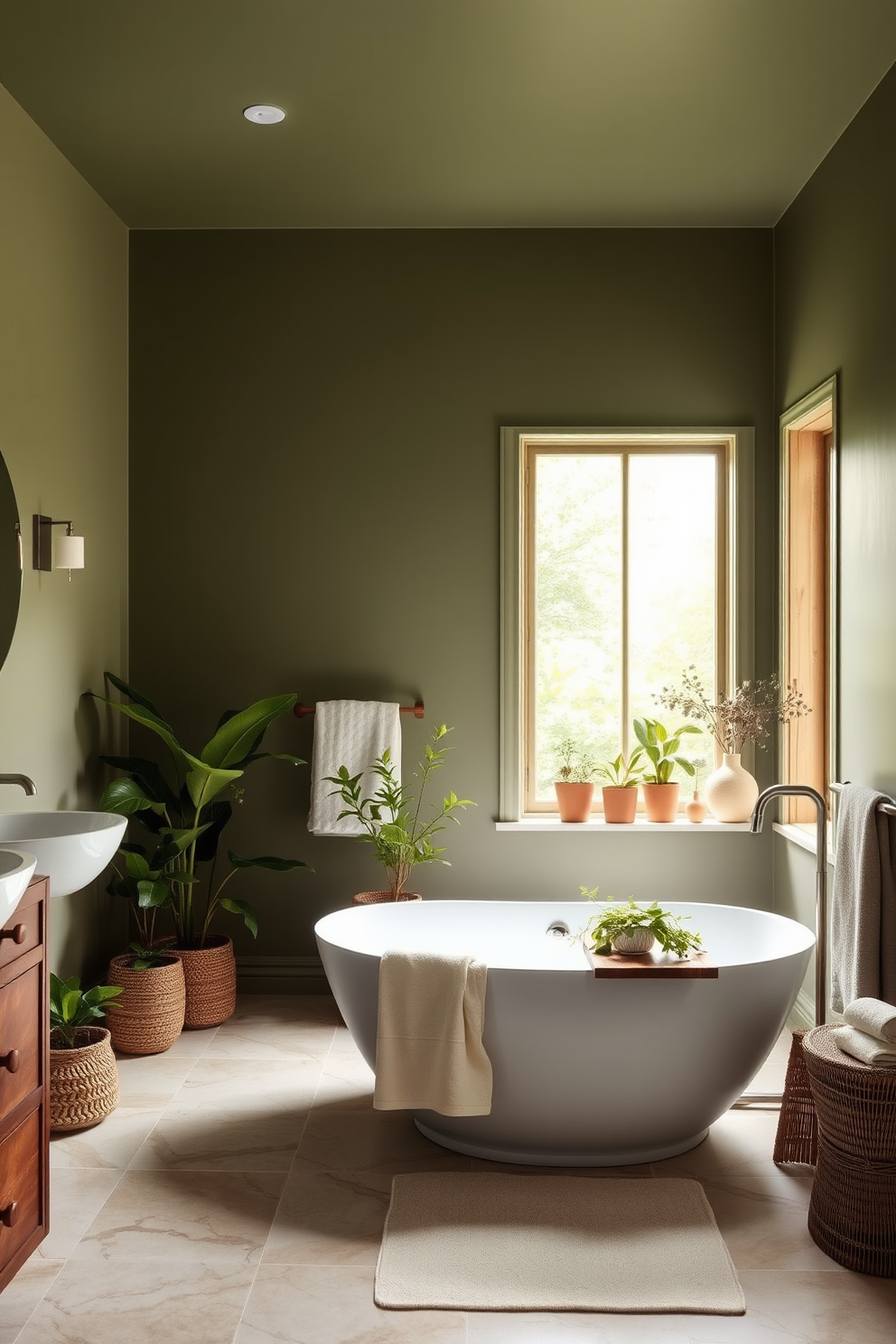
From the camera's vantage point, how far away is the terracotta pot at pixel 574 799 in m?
4.16

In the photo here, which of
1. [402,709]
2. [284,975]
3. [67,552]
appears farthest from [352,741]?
[67,552]

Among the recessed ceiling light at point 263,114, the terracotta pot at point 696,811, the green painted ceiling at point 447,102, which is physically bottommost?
the terracotta pot at point 696,811

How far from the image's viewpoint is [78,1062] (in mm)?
3070

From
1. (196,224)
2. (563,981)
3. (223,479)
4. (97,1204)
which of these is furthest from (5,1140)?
(196,224)

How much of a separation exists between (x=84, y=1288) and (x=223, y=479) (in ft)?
8.95

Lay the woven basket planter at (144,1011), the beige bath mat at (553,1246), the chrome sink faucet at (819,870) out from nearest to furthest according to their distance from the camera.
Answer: the beige bath mat at (553,1246) < the chrome sink faucet at (819,870) < the woven basket planter at (144,1011)

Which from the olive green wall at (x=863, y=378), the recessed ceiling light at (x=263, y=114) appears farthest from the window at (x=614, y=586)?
the recessed ceiling light at (x=263, y=114)

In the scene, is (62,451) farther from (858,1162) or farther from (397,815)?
(858,1162)

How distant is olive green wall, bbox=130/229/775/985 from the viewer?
4203mm

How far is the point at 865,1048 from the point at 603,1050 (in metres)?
0.60

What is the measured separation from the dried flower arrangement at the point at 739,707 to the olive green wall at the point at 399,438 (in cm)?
18

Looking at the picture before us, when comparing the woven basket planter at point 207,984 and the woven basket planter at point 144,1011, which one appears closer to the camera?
the woven basket planter at point 144,1011

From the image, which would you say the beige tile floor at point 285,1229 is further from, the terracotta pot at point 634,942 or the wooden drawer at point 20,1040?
the terracotta pot at point 634,942

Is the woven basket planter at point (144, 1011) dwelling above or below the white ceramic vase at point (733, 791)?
below
